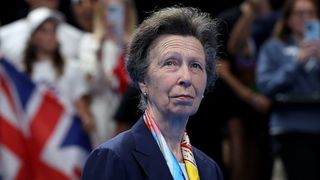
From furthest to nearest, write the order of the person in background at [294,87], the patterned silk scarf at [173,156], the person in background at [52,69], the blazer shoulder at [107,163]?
the person in background at [52,69]
the person in background at [294,87]
the patterned silk scarf at [173,156]
the blazer shoulder at [107,163]

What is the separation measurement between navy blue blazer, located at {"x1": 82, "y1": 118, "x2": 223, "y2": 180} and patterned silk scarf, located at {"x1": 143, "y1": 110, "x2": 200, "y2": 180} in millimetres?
17

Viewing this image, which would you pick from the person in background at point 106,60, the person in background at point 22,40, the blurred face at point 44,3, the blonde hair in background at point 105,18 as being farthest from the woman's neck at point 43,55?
the blurred face at point 44,3

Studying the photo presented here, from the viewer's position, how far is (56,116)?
823 centimetres

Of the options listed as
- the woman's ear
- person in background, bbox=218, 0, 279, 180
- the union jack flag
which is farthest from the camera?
the union jack flag

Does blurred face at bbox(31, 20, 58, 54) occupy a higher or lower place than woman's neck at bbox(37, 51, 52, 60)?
higher

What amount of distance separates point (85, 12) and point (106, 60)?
32.6 inches

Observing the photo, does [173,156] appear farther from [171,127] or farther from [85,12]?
[85,12]

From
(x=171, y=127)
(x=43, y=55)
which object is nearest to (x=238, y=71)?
(x=43, y=55)

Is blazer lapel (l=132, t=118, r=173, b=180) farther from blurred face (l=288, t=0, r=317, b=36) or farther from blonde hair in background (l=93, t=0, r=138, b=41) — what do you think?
blonde hair in background (l=93, t=0, r=138, b=41)

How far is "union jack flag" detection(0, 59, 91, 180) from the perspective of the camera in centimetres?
810

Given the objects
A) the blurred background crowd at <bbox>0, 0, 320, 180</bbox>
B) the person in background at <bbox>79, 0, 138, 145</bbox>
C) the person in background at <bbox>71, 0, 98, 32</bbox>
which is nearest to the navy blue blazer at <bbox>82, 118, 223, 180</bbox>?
the blurred background crowd at <bbox>0, 0, 320, 180</bbox>

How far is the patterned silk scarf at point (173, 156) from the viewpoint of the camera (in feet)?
11.5

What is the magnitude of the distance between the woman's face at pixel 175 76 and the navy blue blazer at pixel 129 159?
13cm

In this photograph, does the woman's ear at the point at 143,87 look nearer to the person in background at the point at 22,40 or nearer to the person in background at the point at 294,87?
the person in background at the point at 294,87
